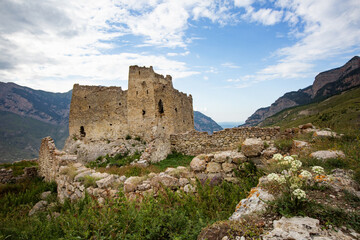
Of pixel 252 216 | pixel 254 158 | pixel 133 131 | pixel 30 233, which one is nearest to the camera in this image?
pixel 252 216

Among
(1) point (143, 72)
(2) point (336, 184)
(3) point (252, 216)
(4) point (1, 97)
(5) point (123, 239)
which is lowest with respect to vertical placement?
(5) point (123, 239)

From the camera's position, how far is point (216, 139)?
14258 mm

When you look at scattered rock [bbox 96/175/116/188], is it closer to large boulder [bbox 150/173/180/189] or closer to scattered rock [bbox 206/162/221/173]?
large boulder [bbox 150/173/180/189]

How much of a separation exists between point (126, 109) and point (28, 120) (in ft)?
447

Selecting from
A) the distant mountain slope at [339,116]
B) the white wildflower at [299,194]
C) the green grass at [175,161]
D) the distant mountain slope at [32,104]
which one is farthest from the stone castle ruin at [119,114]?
the distant mountain slope at [32,104]

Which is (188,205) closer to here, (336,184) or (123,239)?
(123,239)

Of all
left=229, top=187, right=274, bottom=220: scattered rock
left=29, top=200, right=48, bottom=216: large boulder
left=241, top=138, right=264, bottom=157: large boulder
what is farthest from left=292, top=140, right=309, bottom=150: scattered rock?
left=29, top=200, right=48, bottom=216: large boulder

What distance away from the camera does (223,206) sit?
4.26 meters

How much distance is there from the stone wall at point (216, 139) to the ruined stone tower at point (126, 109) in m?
2.82

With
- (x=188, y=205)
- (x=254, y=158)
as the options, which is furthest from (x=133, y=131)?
(x=188, y=205)

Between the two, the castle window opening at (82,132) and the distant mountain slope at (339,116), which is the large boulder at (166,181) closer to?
the distant mountain slope at (339,116)

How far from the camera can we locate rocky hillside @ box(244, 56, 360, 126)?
113225mm

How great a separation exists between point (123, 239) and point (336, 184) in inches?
162

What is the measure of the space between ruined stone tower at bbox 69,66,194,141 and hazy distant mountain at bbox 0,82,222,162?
75572 millimetres
